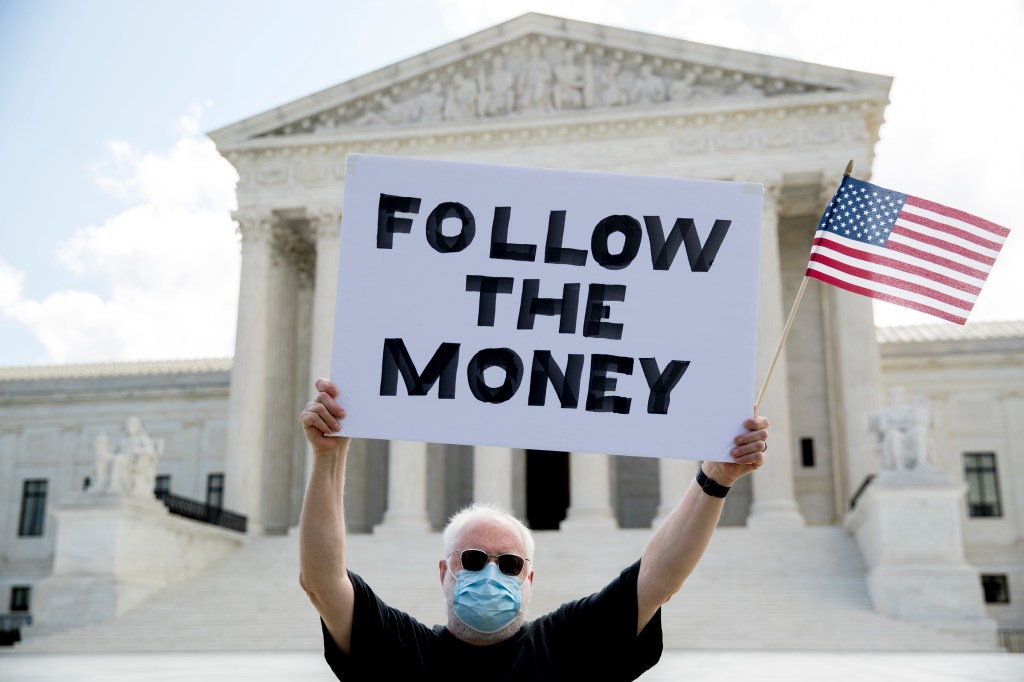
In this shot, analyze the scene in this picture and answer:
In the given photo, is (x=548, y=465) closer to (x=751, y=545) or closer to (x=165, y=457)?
(x=751, y=545)

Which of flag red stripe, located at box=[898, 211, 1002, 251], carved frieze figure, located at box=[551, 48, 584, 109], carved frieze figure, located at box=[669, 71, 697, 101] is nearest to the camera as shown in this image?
flag red stripe, located at box=[898, 211, 1002, 251]

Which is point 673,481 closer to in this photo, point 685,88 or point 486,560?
point 685,88

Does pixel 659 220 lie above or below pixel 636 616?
above

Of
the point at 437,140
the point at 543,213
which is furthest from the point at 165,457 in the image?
the point at 543,213

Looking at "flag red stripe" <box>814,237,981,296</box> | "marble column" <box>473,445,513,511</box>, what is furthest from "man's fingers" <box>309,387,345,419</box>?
"marble column" <box>473,445,513,511</box>

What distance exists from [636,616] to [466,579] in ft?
2.14

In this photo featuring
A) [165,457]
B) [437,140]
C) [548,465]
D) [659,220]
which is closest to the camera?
[659,220]

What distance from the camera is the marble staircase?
1001 inches

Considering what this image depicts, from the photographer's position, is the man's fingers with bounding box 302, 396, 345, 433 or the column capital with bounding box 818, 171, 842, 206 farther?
the column capital with bounding box 818, 171, 842, 206

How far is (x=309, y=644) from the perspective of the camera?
26.2 m

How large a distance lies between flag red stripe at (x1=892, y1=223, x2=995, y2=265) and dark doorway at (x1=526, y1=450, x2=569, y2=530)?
3833 centimetres

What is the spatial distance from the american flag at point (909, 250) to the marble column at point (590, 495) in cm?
3017

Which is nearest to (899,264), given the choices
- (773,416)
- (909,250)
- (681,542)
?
(909,250)

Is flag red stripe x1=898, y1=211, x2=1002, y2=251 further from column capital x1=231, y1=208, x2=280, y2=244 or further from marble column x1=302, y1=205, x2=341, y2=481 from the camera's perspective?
column capital x1=231, y1=208, x2=280, y2=244
